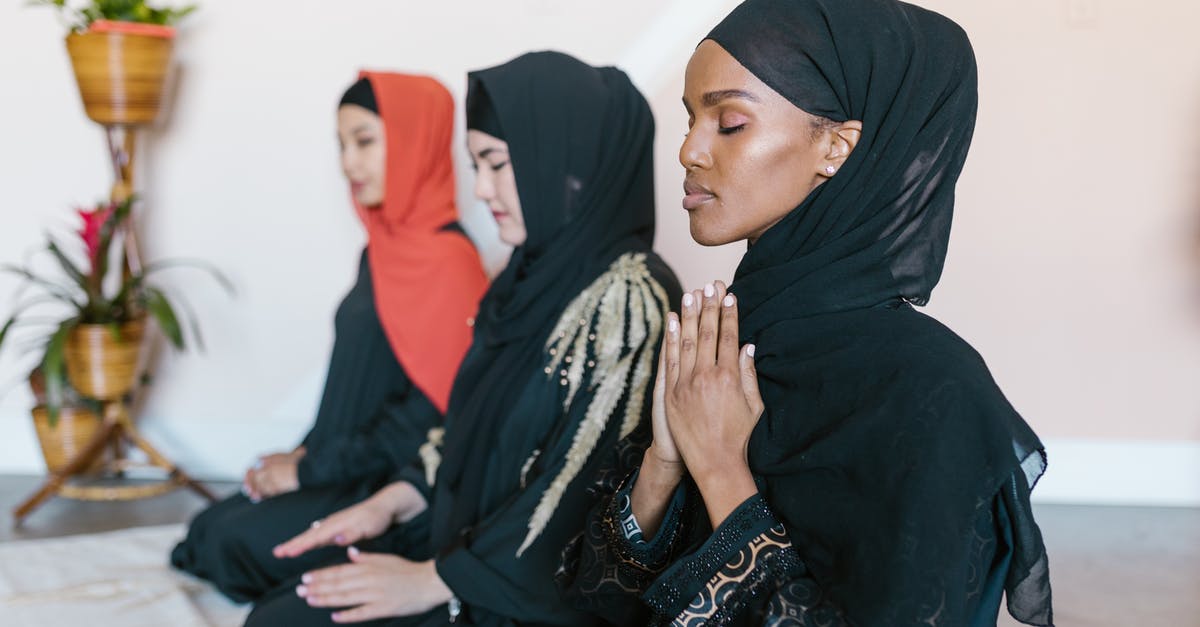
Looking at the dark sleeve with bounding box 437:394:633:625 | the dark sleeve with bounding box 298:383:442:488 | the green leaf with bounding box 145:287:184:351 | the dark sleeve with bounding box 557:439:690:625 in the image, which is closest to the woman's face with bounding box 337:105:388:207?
the dark sleeve with bounding box 298:383:442:488

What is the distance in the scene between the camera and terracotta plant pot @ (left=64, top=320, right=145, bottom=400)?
3.23m

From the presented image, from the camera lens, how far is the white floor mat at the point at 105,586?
2438 mm

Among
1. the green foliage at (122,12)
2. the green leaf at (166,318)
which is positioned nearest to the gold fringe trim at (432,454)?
the green leaf at (166,318)

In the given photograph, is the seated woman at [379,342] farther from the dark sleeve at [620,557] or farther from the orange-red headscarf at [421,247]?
the dark sleeve at [620,557]

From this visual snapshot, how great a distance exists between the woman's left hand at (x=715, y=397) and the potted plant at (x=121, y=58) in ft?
8.35

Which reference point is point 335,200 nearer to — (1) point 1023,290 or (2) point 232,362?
(2) point 232,362

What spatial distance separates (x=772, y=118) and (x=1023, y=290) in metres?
2.43

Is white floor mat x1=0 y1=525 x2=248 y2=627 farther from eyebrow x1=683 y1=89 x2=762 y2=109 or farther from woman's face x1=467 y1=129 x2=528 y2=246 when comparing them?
eyebrow x1=683 y1=89 x2=762 y2=109

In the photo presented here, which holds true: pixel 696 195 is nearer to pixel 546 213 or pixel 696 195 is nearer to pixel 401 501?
pixel 546 213

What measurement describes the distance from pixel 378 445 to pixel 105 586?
751 millimetres

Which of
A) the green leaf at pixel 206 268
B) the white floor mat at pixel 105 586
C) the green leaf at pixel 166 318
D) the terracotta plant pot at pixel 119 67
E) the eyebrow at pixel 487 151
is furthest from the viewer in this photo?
the green leaf at pixel 206 268

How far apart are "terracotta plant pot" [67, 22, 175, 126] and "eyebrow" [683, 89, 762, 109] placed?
250 centimetres

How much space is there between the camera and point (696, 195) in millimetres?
1198

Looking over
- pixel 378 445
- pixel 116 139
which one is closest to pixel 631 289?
pixel 378 445
